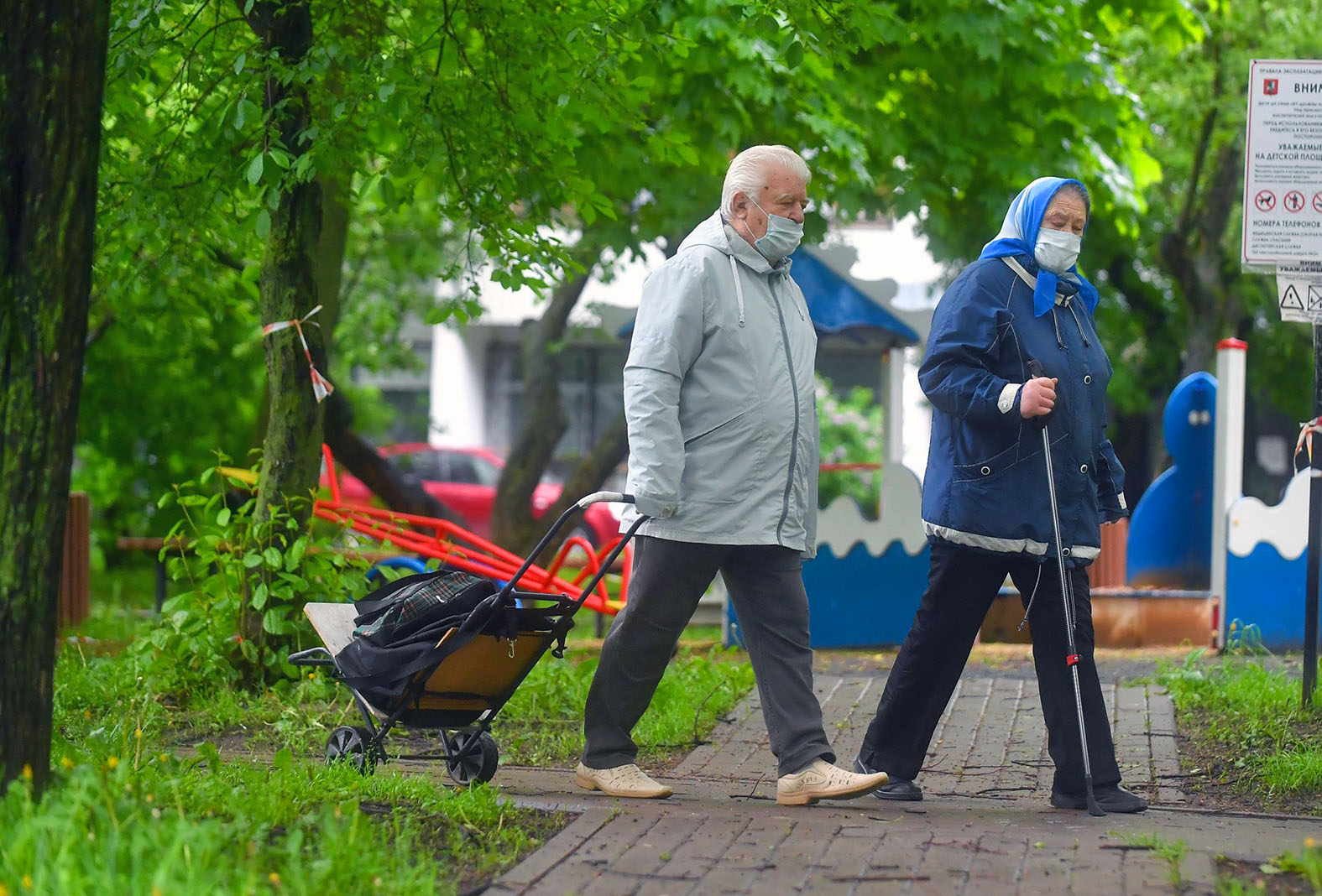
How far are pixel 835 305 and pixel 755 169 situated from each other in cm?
570

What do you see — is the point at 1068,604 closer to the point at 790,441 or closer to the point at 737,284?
the point at 790,441

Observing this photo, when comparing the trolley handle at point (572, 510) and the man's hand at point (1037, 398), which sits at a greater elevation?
the man's hand at point (1037, 398)

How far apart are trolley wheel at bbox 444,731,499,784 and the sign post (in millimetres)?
3369

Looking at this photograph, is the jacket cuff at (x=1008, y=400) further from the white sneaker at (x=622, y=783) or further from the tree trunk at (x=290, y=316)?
the tree trunk at (x=290, y=316)

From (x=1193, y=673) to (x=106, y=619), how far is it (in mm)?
7807

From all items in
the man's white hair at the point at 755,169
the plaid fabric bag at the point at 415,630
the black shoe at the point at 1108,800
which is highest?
the man's white hair at the point at 755,169

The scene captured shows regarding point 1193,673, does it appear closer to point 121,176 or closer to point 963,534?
point 963,534

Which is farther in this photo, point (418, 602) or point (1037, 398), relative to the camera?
point (418, 602)

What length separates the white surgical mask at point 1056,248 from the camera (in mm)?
4914

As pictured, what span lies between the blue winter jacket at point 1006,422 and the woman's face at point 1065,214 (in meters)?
0.13

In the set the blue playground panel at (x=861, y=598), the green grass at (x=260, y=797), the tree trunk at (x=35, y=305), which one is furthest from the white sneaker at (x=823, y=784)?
the blue playground panel at (x=861, y=598)

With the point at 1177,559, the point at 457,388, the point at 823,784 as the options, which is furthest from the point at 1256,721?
the point at 457,388

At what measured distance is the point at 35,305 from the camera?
153 inches

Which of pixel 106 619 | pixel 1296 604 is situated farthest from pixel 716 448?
pixel 106 619
